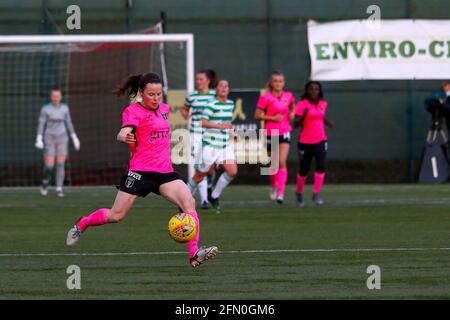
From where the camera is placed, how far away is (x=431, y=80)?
29.5m

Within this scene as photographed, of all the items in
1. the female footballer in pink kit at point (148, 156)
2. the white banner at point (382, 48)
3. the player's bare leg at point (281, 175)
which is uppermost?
the white banner at point (382, 48)

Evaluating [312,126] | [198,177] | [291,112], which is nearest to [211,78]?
[198,177]

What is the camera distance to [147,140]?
41.5ft

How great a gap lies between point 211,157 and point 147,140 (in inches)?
281

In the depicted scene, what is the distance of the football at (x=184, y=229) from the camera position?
12.2 m

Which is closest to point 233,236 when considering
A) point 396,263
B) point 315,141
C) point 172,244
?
point 172,244

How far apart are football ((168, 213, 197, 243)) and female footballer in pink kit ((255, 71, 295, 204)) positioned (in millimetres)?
9239

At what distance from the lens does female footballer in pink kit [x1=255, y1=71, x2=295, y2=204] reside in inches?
846

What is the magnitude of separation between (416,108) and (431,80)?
74cm

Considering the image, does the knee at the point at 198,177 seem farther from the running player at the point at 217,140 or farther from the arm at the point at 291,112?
the arm at the point at 291,112

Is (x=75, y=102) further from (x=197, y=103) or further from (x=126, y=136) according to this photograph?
(x=126, y=136)

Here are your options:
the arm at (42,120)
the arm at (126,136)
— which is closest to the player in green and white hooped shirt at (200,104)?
the arm at (42,120)

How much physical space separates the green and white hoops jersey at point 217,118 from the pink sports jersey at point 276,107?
5.65 ft

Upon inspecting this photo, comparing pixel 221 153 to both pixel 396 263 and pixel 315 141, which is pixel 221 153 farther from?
pixel 396 263
